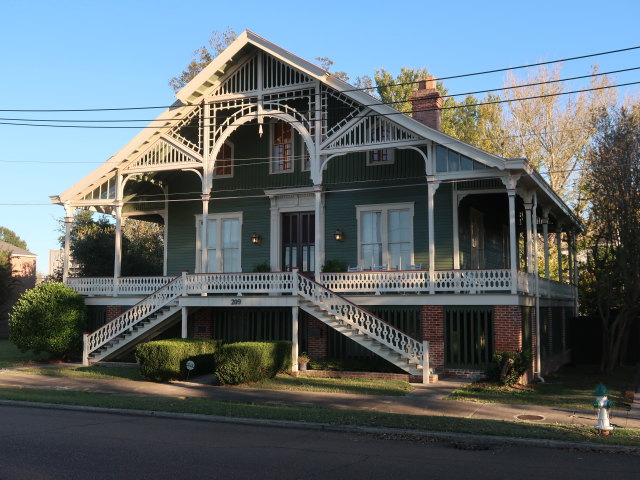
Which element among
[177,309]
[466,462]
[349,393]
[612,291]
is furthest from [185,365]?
[612,291]

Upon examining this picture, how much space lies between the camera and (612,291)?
2355 cm

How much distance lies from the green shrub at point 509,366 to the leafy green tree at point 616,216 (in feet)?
21.7

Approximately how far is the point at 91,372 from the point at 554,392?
46.3 ft

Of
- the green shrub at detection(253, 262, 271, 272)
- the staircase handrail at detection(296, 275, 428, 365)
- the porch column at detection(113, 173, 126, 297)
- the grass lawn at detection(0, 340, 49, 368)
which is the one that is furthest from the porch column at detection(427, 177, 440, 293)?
the grass lawn at detection(0, 340, 49, 368)

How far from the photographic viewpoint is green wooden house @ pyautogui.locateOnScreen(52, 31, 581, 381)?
19.9m

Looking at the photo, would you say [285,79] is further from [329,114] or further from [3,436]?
[3,436]

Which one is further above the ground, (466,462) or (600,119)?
(600,119)

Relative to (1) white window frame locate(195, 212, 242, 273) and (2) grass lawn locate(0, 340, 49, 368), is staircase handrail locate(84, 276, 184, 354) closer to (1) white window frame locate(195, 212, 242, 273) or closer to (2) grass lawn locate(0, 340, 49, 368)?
(1) white window frame locate(195, 212, 242, 273)

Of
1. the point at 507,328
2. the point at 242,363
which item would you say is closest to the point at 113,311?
the point at 242,363

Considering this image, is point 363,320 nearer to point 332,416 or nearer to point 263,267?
point 263,267

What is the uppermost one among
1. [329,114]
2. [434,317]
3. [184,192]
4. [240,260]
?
[329,114]

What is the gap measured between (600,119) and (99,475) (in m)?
22.9

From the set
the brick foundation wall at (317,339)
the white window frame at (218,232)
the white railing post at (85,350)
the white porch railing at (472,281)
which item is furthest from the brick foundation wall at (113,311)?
the white porch railing at (472,281)

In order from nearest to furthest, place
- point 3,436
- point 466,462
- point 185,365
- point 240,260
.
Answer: point 466,462
point 3,436
point 185,365
point 240,260
